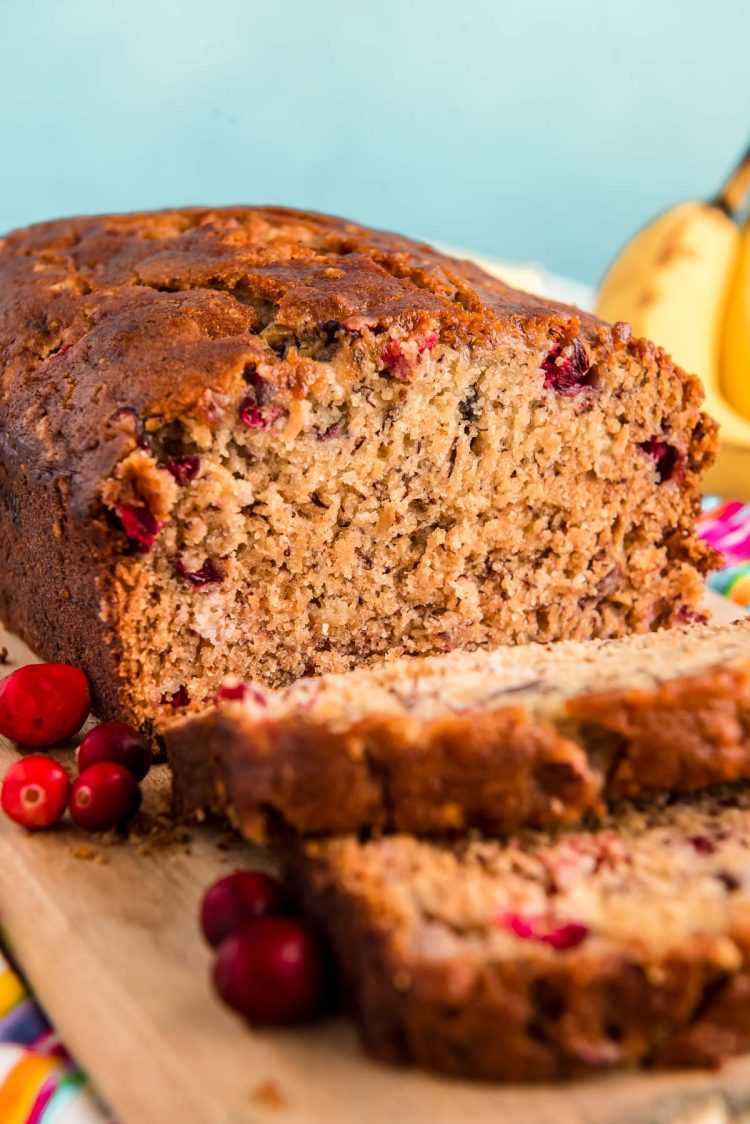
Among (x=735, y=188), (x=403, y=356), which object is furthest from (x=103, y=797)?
(x=735, y=188)

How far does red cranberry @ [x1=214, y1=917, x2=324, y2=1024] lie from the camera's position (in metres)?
2.22

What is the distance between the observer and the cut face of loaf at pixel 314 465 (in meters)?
3.24

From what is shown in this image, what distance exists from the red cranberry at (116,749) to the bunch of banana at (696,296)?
126 inches

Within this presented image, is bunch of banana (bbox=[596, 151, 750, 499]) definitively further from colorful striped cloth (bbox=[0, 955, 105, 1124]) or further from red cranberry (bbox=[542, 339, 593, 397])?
colorful striped cloth (bbox=[0, 955, 105, 1124])

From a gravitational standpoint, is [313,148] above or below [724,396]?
above

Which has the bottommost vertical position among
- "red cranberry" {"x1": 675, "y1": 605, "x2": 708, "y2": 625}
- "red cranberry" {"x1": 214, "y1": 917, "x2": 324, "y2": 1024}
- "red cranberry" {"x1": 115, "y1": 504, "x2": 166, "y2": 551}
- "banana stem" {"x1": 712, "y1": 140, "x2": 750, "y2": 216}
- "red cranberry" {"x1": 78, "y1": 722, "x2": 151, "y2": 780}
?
"red cranberry" {"x1": 214, "y1": 917, "x2": 324, "y2": 1024}

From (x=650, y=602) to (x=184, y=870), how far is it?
1896 millimetres

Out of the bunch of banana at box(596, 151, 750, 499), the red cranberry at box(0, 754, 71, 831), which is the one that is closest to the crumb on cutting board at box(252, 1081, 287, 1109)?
the red cranberry at box(0, 754, 71, 831)

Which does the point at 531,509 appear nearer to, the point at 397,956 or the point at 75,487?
the point at 75,487

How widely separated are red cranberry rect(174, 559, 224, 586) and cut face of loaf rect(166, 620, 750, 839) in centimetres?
52

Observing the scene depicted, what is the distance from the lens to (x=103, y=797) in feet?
9.49

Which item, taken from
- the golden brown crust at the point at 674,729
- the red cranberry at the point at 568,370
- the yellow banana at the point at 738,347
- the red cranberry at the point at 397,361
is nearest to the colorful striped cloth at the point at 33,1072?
the golden brown crust at the point at 674,729

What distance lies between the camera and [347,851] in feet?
7.91

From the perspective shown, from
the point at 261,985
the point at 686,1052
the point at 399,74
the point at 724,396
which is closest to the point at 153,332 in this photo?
the point at 261,985
